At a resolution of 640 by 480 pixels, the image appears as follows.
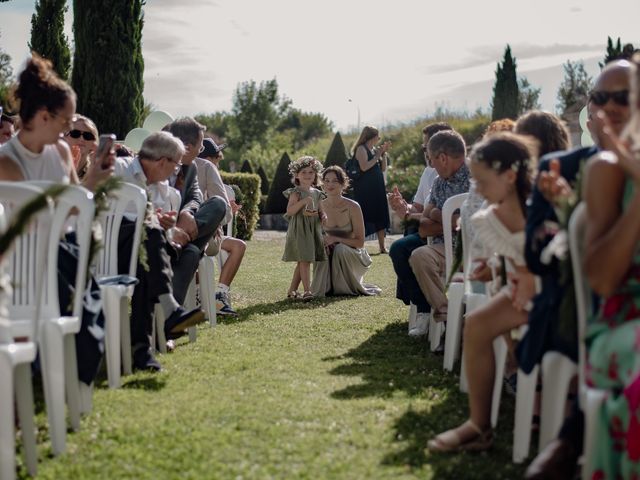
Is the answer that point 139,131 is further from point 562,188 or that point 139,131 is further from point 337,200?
point 562,188

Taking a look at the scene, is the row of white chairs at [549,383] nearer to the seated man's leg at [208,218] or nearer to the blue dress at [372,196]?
the seated man's leg at [208,218]

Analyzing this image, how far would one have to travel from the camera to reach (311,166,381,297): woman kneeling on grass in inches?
412

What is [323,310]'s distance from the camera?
30.3ft

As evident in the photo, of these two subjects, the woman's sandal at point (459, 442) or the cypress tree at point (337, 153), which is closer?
the woman's sandal at point (459, 442)

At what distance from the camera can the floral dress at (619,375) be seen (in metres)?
2.74

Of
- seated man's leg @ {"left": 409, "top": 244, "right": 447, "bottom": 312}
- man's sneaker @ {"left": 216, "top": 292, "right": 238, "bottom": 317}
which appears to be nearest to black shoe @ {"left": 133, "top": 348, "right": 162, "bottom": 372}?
seated man's leg @ {"left": 409, "top": 244, "right": 447, "bottom": 312}

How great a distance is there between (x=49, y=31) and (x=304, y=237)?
14.6 m

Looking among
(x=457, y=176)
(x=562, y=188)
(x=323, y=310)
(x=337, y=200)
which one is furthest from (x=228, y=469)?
(x=337, y=200)

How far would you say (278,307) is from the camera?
945cm

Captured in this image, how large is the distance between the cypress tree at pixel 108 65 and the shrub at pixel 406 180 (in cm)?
1173

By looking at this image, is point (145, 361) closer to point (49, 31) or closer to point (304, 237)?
point (304, 237)

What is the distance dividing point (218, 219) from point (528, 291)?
3.86 m

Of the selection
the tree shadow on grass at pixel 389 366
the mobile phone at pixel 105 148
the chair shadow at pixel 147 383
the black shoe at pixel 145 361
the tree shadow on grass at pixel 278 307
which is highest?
the mobile phone at pixel 105 148

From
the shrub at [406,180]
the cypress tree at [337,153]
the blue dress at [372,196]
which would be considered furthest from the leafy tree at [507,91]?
the blue dress at [372,196]
